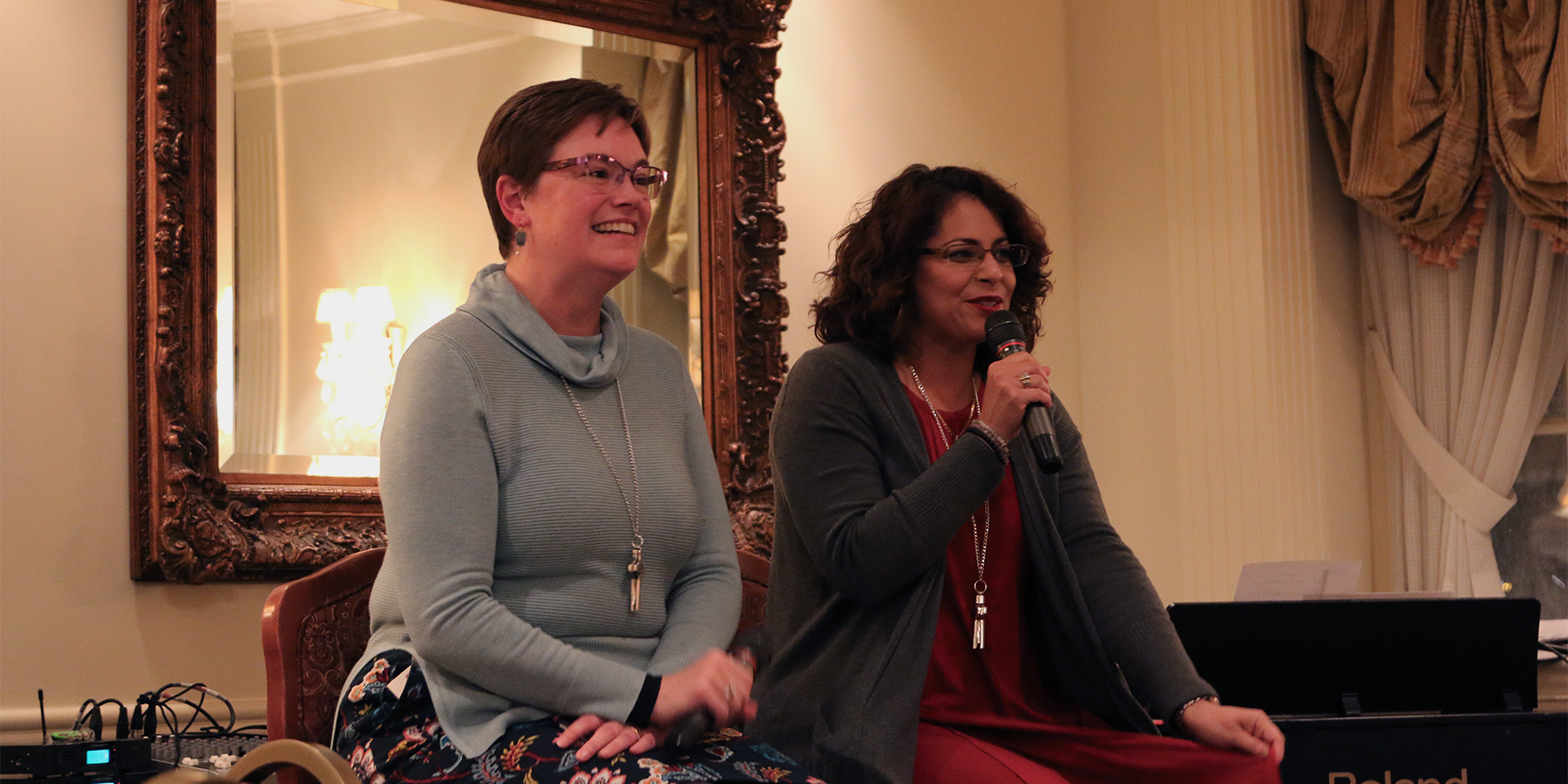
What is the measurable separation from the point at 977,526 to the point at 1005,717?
0.29 m

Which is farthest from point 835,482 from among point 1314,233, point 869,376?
point 1314,233

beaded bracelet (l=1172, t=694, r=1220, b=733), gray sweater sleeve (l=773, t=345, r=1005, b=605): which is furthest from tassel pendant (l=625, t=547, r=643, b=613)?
beaded bracelet (l=1172, t=694, r=1220, b=733)

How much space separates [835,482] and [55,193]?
151cm

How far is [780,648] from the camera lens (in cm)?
204

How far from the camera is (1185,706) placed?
1968 mm

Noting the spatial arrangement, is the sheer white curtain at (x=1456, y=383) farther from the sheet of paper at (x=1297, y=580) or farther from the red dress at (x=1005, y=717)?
the red dress at (x=1005, y=717)

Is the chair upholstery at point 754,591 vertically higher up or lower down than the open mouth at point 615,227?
lower down

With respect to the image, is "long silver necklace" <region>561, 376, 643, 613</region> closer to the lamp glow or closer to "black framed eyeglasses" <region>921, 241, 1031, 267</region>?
"black framed eyeglasses" <region>921, 241, 1031, 267</region>

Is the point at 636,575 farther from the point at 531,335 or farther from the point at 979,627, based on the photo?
the point at 979,627

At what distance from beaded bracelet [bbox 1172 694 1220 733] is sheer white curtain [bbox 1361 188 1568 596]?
2.04m

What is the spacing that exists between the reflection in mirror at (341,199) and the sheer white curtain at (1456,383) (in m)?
2.21

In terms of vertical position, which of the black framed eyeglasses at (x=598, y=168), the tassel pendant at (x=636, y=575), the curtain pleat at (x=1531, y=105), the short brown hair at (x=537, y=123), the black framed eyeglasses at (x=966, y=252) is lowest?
the tassel pendant at (x=636, y=575)

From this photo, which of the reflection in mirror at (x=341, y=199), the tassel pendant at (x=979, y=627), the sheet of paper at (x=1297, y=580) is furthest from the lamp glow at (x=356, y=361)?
the sheet of paper at (x=1297, y=580)

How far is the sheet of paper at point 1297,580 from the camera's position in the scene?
8.46 ft
